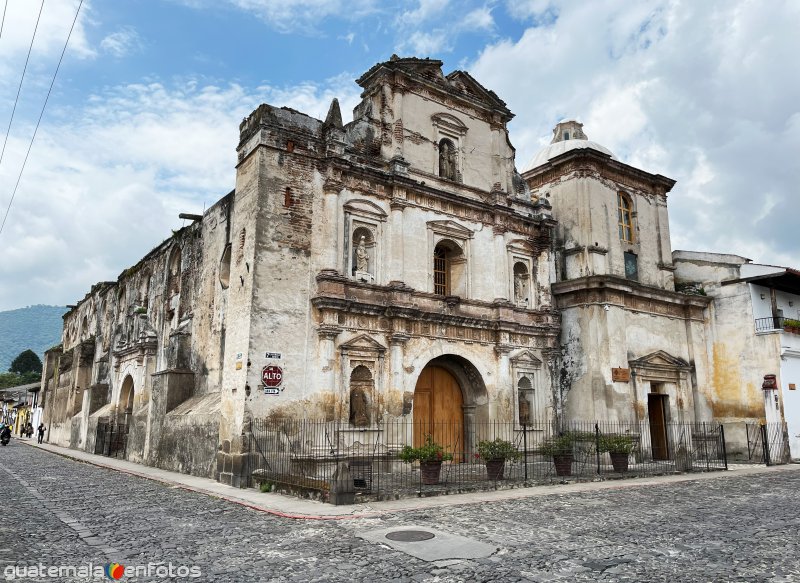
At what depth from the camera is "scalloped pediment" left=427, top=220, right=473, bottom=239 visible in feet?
63.7

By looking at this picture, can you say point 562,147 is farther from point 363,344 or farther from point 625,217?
point 363,344

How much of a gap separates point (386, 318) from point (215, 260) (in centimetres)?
656

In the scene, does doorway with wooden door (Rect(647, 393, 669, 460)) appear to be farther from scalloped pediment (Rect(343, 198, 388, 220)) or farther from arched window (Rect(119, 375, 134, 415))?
arched window (Rect(119, 375, 134, 415))

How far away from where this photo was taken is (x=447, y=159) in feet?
68.7

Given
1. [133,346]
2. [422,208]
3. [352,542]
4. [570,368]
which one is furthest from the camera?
[133,346]

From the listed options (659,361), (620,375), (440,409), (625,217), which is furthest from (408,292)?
(625,217)

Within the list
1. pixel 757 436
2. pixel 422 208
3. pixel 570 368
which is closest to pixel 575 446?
pixel 570 368

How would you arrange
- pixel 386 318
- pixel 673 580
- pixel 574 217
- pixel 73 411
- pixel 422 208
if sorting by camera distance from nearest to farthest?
pixel 673 580
pixel 386 318
pixel 422 208
pixel 574 217
pixel 73 411

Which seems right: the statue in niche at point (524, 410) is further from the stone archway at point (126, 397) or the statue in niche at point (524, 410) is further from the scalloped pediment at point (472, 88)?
the stone archway at point (126, 397)

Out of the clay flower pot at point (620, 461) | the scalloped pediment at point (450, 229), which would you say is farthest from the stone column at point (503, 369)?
the clay flower pot at point (620, 461)

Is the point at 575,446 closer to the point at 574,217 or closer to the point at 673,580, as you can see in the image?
the point at 574,217

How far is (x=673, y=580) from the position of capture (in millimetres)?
6348

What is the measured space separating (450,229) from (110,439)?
1675cm

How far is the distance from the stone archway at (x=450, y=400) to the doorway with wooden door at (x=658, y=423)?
707 cm
